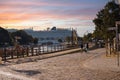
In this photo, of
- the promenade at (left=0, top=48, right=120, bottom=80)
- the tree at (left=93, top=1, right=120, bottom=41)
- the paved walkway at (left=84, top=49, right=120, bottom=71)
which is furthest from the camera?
the tree at (left=93, top=1, right=120, bottom=41)

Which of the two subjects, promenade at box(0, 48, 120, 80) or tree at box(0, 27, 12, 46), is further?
tree at box(0, 27, 12, 46)

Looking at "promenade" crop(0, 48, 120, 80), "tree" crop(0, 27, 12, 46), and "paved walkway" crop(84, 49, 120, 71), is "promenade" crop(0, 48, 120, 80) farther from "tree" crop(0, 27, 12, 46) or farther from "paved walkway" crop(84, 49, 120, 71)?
"tree" crop(0, 27, 12, 46)

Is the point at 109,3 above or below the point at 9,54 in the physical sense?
above

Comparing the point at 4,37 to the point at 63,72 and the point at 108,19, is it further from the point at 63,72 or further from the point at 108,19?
the point at 63,72

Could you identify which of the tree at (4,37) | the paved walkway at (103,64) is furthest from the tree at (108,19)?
the tree at (4,37)

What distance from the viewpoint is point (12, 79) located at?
18.4m

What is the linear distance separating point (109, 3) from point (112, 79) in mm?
25235

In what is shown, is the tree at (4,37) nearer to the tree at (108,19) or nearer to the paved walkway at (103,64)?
the tree at (108,19)

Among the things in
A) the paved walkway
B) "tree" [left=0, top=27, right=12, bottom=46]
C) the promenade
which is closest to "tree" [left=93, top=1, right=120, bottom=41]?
the paved walkway

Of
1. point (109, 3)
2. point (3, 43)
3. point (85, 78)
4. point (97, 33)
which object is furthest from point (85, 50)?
point (3, 43)

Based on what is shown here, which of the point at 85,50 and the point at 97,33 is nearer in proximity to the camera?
the point at 97,33

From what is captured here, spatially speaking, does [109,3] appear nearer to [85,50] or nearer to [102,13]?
[102,13]

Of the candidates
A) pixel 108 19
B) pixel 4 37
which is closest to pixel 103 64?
pixel 108 19

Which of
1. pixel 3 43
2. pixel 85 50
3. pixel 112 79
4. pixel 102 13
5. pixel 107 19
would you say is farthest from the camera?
pixel 3 43
